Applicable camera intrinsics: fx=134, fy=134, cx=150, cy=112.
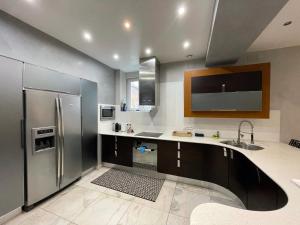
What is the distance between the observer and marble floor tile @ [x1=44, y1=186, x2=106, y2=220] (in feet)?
5.95

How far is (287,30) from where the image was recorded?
1.86m

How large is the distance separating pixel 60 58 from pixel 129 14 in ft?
5.01

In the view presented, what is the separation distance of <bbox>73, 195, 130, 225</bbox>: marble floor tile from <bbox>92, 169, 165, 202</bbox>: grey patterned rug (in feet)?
0.87

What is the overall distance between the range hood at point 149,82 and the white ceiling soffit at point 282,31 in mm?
1832

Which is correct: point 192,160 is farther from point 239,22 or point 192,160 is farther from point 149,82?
point 239,22

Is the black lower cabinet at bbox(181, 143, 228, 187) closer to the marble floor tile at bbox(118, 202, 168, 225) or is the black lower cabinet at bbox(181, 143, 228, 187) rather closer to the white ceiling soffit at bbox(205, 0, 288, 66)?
the marble floor tile at bbox(118, 202, 168, 225)

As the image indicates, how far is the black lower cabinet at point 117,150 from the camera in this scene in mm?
2926

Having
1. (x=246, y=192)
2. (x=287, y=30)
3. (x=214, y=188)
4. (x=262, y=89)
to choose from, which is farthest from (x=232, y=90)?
(x=214, y=188)

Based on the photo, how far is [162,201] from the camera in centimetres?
204

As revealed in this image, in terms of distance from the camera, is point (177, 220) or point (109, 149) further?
point (109, 149)

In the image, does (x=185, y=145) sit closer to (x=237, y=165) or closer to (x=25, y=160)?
(x=237, y=165)

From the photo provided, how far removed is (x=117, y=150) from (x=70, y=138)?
103cm

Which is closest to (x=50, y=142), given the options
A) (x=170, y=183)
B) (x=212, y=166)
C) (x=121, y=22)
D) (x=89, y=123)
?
(x=89, y=123)

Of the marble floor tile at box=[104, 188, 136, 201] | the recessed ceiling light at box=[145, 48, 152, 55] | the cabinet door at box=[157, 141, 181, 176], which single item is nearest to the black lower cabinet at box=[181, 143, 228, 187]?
the cabinet door at box=[157, 141, 181, 176]
